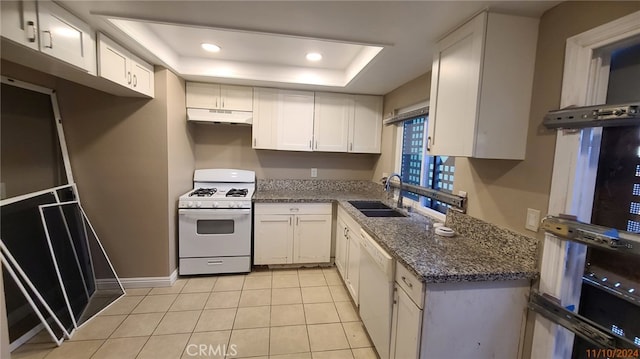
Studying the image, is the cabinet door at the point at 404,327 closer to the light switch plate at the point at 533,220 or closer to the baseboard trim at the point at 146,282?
the light switch plate at the point at 533,220

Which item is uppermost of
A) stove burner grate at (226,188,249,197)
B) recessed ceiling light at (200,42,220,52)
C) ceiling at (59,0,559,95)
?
recessed ceiling light at (200,42,220,52)

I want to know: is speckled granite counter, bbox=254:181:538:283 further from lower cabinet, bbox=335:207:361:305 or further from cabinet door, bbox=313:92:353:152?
cabinet door, bbox=313:92:353:152

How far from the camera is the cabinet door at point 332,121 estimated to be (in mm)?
3354

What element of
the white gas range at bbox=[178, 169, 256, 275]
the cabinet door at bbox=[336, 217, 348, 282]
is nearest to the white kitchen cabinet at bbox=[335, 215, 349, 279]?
the cabinet door at bbox=[336, 217, 348, 282]

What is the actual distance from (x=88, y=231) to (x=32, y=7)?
1.91 m

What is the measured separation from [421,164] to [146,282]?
3.01 metres

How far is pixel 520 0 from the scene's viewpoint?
1295 mm

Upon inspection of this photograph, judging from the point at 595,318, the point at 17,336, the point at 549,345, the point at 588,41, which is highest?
the point at 588,41

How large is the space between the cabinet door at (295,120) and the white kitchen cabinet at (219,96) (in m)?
0.39

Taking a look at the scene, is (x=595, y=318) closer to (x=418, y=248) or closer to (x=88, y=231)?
(x=418, y=248)

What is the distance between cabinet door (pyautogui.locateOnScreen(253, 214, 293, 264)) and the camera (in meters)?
3.09

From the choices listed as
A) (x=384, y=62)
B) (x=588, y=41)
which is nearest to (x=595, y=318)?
(x=588, y=41)

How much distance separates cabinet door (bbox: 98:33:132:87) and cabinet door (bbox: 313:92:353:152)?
1923 millimetres
